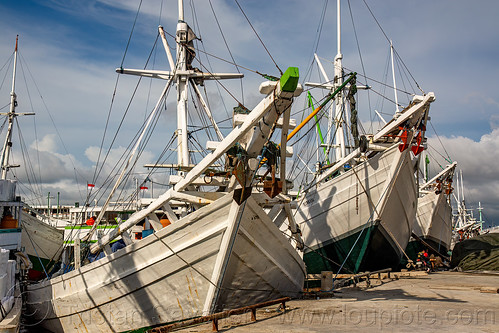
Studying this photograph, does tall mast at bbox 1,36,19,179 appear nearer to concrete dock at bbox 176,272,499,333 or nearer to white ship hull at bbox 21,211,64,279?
white ship hull at bbox 21,211,64,279

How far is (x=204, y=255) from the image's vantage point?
8047 millimetres

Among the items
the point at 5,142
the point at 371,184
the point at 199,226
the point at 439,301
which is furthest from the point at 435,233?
the point at 5,142

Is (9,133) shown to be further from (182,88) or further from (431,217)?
(431,217)

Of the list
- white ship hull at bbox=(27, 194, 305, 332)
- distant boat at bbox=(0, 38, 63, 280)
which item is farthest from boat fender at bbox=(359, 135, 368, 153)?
distant boat at bbox=(0, 38, 63, 280)

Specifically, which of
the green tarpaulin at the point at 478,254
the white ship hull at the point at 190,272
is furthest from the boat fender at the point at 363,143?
the green tarpaulin at the point at 478,254

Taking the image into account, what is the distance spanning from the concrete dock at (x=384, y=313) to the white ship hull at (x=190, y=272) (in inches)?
25.9

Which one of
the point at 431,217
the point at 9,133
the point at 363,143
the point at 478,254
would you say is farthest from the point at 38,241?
the point at 478,254

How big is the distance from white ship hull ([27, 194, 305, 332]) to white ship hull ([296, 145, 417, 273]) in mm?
5886

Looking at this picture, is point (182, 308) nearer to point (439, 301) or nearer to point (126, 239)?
point (126, 239)

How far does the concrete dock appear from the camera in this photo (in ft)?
22.9

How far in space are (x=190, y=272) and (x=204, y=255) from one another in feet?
1.64

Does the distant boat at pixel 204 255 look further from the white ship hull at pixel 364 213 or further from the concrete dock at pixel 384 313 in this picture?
the white ship hull at pixel 364 213

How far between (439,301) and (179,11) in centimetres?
1130

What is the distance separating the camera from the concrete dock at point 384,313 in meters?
6.96
